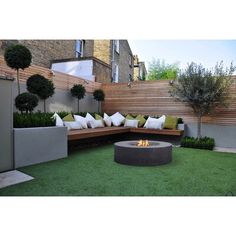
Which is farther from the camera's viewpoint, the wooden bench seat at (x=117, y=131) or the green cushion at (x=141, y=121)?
the green cushion at (x=141, y=121)

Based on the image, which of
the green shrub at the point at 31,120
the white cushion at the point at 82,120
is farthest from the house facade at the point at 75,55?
the green shrub at the point at 31,120

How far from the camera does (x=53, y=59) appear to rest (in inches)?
398

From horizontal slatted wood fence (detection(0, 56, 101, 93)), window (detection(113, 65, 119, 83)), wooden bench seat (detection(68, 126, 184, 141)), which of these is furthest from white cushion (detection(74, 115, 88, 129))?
window (detection(113, 65, 119, 83))

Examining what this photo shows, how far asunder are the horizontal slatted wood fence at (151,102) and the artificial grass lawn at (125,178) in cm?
233

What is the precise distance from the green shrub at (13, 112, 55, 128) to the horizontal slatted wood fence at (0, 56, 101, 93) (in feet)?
4.49

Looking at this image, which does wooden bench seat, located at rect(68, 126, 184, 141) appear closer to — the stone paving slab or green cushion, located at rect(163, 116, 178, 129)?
green cushion, located at rect(163, 116, 178, 129)

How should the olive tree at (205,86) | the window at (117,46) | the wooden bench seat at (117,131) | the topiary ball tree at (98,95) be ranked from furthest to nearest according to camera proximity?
the window at (117,46) → the topiary ball tree at (98,95) → the olive tree at (205,86) → the wooden bench seat at (117,131)

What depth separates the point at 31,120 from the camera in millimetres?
4465

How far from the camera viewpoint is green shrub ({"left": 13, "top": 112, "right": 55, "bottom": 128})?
426 centimetres

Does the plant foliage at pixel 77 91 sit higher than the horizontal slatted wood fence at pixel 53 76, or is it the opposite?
the horizontal slatted wood fence at pixel 53 76

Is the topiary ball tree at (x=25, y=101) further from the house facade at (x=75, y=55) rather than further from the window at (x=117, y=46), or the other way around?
the window at (x=117, y=46)

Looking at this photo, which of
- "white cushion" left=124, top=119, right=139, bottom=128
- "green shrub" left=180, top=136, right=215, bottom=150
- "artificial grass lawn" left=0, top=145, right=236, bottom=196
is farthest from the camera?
"white cushion" left=124, top=119, right=139, bottom=128

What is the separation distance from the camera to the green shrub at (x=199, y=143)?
6.55 metres
